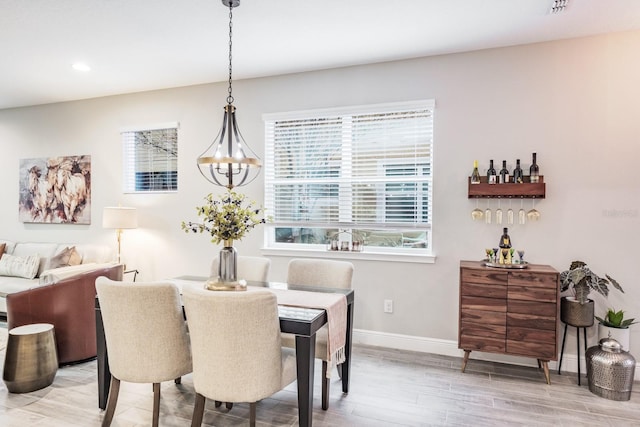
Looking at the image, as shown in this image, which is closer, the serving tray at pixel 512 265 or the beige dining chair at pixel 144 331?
the beige dining chair at pixel 144 331

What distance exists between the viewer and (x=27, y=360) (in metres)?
2.86

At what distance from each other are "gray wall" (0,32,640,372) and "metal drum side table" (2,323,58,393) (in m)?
1.92

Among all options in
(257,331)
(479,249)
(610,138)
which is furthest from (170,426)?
(610,138)

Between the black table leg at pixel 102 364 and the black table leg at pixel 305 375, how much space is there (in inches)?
52.8

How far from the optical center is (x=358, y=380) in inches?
123

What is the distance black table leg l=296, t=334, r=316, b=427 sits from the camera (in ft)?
7.02

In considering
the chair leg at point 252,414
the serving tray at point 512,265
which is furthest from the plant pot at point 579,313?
the chair leg at point 252,414

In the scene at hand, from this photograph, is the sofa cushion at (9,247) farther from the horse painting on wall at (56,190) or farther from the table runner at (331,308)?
the table runner at (331,308)

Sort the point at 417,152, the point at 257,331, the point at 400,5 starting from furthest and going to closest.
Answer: the point at 417,152 < the point at 400,5 < the point at 257,331

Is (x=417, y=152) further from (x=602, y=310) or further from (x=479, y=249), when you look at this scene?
(x=602, y=310)

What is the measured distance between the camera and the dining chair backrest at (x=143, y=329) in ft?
7.06

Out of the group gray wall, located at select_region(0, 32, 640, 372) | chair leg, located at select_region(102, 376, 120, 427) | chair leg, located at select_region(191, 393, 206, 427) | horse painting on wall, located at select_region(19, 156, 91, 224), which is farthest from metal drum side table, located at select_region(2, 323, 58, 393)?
horse painting on wall, located at select_region(19, 156, 91, 224)

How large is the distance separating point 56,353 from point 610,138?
481 cm

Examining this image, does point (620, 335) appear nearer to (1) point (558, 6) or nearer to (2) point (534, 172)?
(2) point (534, 172)
